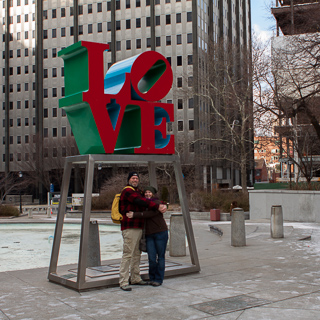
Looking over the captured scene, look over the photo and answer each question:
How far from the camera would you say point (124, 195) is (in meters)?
7.45

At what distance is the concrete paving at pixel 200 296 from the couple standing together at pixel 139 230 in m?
0.26

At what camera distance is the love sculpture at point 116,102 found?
7.94 meters

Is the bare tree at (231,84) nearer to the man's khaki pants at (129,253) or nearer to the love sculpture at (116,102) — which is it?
the love sculpture at (116,102)

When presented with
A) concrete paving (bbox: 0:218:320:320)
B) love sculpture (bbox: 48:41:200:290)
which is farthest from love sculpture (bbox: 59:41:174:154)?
concrete paving (bbox: 0:218:320:320)

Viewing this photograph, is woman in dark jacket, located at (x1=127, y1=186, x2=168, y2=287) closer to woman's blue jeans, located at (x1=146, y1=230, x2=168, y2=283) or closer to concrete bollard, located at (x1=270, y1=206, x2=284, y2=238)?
woman's blue jeans, located at (x1=146, y1=230, x2=168, y2=283)

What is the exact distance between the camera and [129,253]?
7418mm

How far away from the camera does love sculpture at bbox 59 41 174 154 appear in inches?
313

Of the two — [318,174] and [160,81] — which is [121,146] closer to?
[160,81]

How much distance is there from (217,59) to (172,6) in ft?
99.2

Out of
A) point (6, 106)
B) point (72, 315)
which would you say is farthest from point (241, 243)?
point (6, 106)

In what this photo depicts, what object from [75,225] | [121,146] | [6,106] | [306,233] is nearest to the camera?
[121,146]

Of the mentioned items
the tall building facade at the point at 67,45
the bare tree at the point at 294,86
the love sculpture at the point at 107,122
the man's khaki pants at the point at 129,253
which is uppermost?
the tall building facade at the point at 67,45

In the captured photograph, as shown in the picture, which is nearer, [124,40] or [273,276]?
[273,276]

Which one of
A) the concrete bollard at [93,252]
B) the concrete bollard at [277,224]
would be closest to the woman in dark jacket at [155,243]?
the concrete bollard at [93,252]
